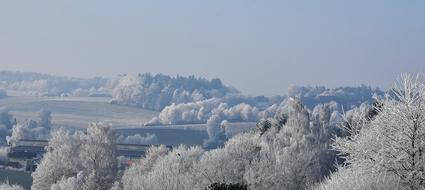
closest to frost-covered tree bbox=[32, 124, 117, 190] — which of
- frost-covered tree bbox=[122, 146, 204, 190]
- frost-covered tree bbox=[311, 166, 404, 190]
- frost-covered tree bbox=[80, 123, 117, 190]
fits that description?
frost-covered tree bbox=[80, 123, 117, 190]

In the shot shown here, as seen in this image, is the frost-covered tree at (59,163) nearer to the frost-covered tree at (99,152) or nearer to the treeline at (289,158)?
the treeline at (289,158)

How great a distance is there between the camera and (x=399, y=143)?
3005cm

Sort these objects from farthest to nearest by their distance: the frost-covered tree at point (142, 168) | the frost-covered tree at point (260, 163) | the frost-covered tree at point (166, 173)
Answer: the frost-covered tree at point (142, 168) → the frost-covered tree at point (260, 163) → the frost-covered tree at point (166, 173)

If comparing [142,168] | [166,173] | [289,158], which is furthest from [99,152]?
[166,173]

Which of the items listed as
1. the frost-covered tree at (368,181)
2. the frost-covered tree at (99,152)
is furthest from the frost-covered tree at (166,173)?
the frost-covered tree at (368,181)

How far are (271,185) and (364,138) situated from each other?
34086mm

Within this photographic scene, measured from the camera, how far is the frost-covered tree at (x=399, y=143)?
29891mm

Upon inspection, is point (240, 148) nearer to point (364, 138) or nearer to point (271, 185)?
point (271, 185)

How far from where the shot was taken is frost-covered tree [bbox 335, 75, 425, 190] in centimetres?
2989

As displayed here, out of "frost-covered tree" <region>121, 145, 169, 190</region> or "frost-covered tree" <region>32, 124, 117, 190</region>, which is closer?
"frost-covered tree" <region>121, 145, 169, 190</region>

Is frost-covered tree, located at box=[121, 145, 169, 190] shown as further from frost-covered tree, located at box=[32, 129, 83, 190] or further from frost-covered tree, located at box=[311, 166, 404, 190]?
frost-covered tree, located at box=[311, 166, 404, 190]

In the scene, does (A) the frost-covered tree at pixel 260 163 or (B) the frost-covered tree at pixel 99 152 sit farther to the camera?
(B) the frost-covered tree at pixel 99 152

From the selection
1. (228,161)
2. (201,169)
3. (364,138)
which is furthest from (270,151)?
(364,138)

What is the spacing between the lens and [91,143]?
319 feet
